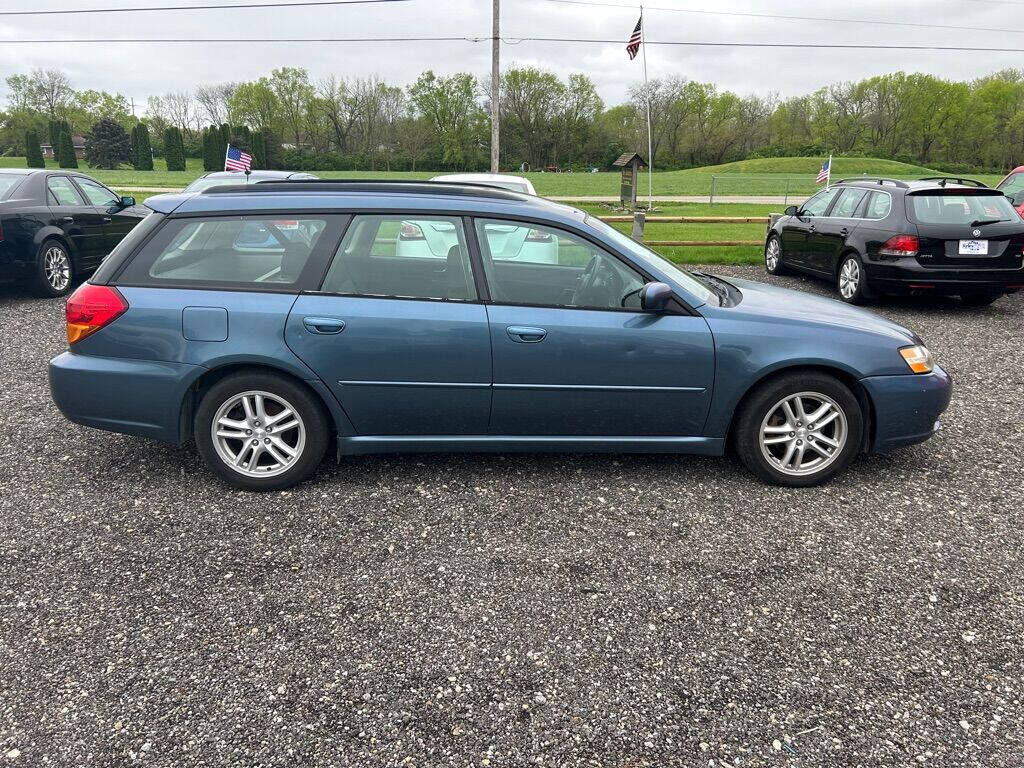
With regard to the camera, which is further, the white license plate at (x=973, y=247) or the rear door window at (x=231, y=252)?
the white license plate at (x=973, y=247)

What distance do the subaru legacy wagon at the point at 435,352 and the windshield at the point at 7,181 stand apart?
623 centimetres

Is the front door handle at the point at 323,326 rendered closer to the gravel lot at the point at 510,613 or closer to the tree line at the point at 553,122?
the gravel lot at the point at 510,613

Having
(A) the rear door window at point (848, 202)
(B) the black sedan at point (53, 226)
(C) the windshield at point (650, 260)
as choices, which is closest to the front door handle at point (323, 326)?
(C) the windshield at point (650, 260)

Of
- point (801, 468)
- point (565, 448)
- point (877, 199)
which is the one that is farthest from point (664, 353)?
point (877, 199)

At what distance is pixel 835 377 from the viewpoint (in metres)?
4.02

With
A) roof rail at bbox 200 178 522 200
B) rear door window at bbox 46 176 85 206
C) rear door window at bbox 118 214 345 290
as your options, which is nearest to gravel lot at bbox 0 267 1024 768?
rear door window at bbox 118 214 345 290

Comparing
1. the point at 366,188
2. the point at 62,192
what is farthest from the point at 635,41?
the point at 366,188

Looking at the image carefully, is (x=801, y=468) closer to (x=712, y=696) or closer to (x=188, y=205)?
(x=712, y=696)

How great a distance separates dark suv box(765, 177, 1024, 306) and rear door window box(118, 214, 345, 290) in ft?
22.9

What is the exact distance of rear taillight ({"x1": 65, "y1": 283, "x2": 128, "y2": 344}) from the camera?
152 inches

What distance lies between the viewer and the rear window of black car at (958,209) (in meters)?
8.38

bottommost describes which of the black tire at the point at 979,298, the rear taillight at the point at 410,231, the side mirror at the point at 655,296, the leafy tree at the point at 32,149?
the black tire at the point at 979,298

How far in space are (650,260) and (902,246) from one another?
5669mm

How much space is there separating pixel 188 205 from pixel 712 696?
3.45 metres
